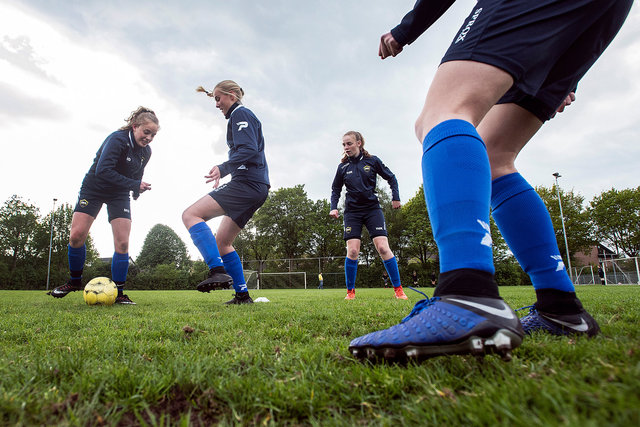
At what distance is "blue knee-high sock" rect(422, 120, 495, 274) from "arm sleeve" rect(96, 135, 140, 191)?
4.81m

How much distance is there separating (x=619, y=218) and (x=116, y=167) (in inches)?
1858

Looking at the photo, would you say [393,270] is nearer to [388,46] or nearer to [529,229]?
[529,229]

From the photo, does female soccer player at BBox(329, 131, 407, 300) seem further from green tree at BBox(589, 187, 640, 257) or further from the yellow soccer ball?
green tree at BBox(589, 187, 640, 257)

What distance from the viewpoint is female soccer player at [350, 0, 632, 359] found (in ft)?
3.51

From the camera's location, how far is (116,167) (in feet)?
17.0

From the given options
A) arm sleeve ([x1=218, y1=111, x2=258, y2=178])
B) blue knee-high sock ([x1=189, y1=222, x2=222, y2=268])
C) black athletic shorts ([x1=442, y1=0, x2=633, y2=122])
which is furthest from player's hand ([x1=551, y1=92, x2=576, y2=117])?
blue knee-high sock ([x1=189, y1=222, x2=222, y2=268])

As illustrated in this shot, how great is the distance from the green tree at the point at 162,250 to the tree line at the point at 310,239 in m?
9.07

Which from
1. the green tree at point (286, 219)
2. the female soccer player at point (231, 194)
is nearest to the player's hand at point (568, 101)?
the female soccer player at point (231, 194)

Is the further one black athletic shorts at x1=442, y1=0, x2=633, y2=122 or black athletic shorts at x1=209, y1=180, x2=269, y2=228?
black athletic shorts at x1=209, y1=180, x2=269, y2=228

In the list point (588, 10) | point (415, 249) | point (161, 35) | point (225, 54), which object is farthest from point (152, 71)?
point (415, 249)

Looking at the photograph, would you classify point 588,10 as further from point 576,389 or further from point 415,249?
point 415,249

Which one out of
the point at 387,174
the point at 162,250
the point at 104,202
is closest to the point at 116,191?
the point at 104,202

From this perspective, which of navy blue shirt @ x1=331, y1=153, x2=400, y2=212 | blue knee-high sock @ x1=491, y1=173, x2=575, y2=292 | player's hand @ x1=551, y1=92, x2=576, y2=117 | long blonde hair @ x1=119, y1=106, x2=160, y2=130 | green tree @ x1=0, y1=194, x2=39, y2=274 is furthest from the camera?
green tree @ x1=0, y1=194, x2=39, y2=274

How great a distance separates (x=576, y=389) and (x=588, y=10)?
1.45 metres
